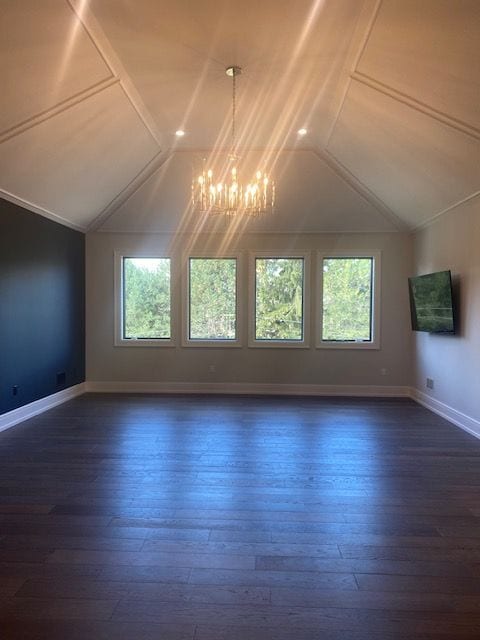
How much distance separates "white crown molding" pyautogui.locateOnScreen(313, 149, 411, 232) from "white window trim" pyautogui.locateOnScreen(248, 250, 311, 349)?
1.35 m

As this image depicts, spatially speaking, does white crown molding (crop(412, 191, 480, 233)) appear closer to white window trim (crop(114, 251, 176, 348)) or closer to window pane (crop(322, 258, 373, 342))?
window pane (crop(322, 258, 373, 342))

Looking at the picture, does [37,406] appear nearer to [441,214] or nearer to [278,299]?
[278,299]

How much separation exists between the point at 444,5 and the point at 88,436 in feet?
16.8

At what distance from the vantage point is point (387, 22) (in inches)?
115

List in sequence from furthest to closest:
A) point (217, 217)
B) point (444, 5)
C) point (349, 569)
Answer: point (217, 217), point (444, 5), point (349, 569)

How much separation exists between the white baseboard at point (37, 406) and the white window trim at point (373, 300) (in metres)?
4.32

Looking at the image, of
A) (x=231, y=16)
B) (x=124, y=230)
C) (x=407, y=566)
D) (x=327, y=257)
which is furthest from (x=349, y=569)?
(x=124, y=230)

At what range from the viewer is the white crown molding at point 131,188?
5668 millimetres

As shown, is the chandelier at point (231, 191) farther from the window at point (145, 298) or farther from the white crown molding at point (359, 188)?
the window at point (145, 298)

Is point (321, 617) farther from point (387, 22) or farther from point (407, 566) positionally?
point (387, 22)

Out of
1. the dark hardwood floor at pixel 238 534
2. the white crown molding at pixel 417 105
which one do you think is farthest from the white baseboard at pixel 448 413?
the white crown molding at pixel 417 105

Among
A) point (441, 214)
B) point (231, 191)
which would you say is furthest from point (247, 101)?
point (441, 214)

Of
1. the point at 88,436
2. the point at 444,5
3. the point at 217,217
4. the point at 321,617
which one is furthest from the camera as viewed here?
the point at 217,217

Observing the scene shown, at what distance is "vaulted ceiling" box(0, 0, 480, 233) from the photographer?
2.93 meters
